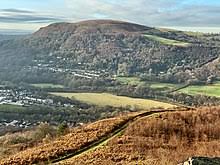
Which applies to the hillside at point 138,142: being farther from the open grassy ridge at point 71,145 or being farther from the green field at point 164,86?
the green field at point 164,86

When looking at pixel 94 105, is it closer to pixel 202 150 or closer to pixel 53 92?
pixel 53 92

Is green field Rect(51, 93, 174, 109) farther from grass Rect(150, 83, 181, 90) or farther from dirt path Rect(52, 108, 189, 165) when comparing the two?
dirt path Rect(52, 108, 189, 165)

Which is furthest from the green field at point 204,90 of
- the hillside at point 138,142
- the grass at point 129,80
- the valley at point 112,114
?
the hillside at point 138,142

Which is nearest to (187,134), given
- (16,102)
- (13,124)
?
(13,124)

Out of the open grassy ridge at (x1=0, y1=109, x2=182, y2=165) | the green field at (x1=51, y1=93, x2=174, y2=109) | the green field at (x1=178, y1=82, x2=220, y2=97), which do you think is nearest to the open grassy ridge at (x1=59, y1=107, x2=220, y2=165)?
the open grassy ridge at (x1=0, y1=109, x2=182, y2=165)

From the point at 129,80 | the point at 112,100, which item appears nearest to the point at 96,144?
the point at 112,100

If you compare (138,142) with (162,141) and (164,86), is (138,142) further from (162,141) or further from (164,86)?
(164,86)
